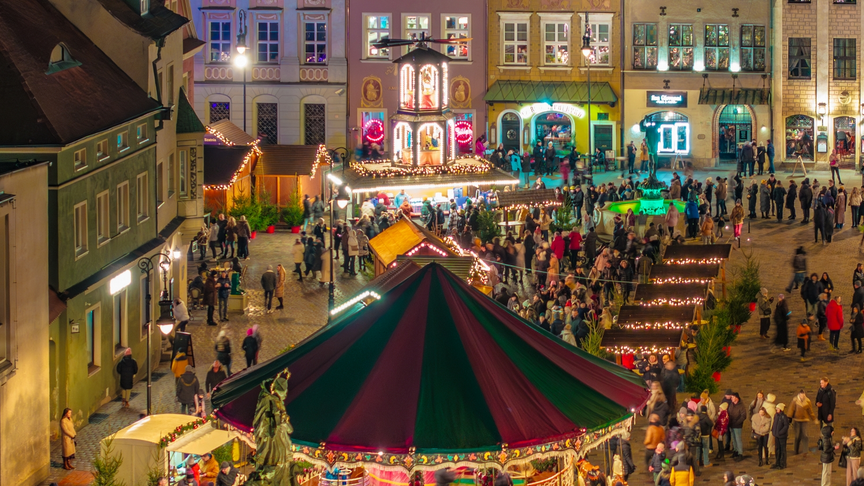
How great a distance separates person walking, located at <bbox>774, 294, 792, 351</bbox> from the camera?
30.1 meters

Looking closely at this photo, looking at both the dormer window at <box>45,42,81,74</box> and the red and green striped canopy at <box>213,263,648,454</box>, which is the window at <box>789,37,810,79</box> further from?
the red and green striped canopy at <box>213,263,648,454</box>

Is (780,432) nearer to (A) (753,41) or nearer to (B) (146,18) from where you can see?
(B) (146,18)

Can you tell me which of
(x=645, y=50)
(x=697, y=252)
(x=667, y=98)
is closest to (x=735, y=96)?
(x=667, y=98)

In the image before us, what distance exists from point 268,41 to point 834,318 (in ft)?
104

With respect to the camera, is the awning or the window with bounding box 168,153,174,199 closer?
the window with bounding box 168,153,174,199

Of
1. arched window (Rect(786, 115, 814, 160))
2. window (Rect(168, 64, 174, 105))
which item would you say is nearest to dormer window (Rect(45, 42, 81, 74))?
window (Rect(168, 64, 174, 105))

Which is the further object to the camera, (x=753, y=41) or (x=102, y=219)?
(x=753, y=41)

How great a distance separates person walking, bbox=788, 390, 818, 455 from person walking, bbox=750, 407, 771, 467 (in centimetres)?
76

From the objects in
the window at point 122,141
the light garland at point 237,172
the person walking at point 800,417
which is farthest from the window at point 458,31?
the person walking at point 800,417

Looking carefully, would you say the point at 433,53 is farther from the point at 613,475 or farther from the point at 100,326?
the point at 613,475

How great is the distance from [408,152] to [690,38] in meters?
15.0

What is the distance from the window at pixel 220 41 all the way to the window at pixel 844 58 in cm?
2406

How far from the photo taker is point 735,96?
2234 inches

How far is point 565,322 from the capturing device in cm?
2947
